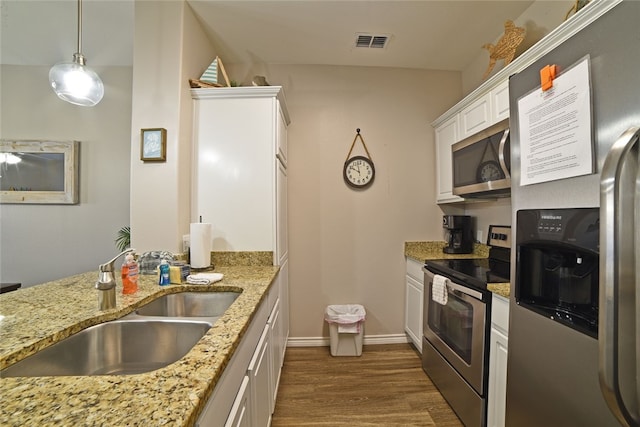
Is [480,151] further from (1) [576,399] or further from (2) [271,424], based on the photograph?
(2) [271,424]

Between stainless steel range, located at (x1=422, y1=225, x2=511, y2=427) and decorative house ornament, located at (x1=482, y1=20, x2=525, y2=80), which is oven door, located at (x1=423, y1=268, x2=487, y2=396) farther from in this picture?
decorative house ornament, located at (x1=482, y1=20, x2=525, y2=80)

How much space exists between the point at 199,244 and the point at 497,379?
1955mm

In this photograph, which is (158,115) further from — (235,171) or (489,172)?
(489,172)

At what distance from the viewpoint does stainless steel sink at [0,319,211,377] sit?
0.93 m

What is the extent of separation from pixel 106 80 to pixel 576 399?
417 centimetres

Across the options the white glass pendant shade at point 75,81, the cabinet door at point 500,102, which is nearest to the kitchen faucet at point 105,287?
the white glass pendant shade at point 75,81

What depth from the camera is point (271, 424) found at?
1616 millimetres

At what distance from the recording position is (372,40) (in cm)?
228

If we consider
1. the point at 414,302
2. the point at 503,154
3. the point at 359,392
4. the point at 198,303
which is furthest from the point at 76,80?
the point at 414,302

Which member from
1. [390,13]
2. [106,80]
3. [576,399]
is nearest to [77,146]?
[106,80]

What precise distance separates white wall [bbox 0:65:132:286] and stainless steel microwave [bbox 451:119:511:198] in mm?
3333

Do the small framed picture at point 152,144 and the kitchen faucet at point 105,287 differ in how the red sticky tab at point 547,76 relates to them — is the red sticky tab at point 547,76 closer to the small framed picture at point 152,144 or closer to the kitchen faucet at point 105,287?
the kitchen faucet at point 105,287

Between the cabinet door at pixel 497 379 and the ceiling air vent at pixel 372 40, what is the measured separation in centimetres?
240

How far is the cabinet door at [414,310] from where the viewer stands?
7.50 feet
